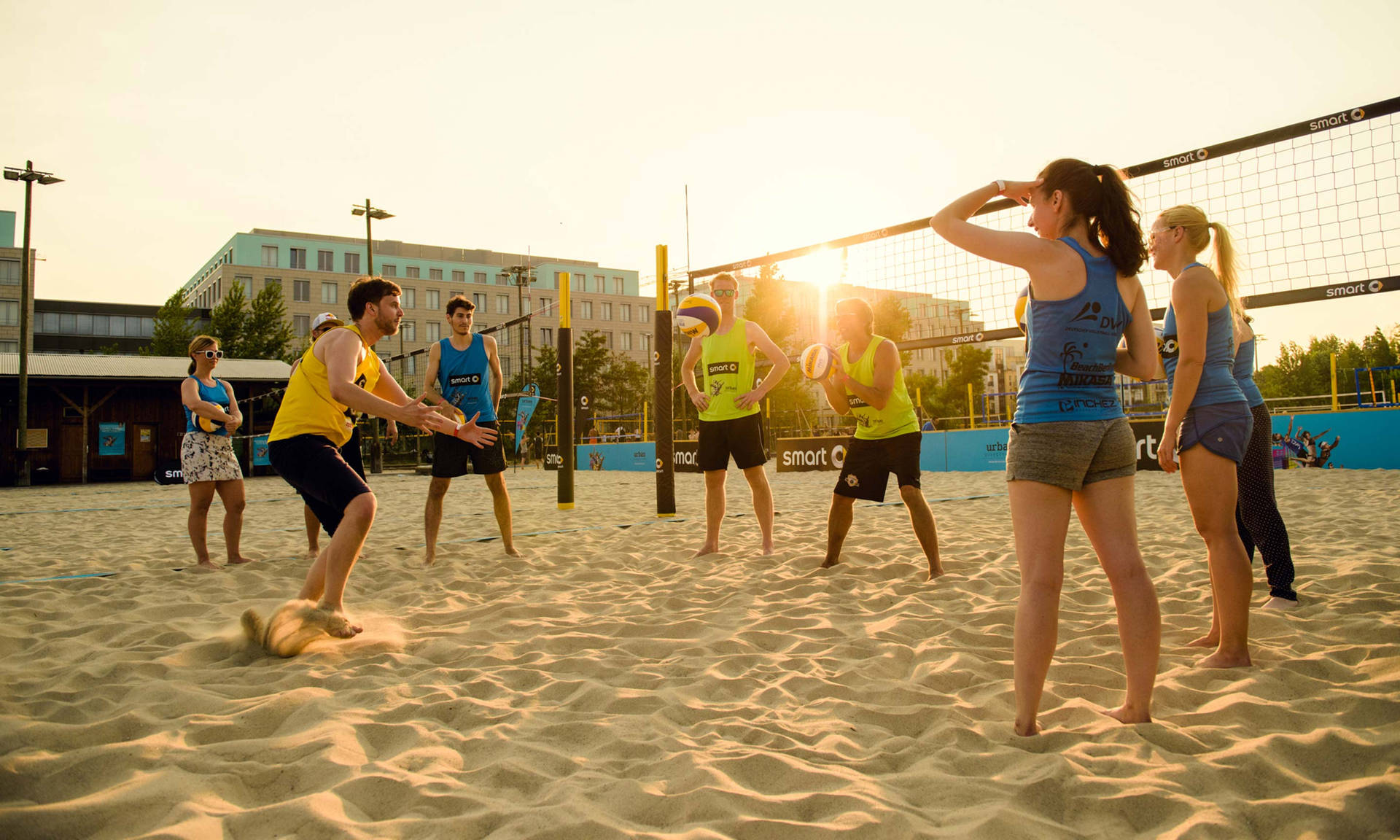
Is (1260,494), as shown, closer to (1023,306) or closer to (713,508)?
(1023,306)

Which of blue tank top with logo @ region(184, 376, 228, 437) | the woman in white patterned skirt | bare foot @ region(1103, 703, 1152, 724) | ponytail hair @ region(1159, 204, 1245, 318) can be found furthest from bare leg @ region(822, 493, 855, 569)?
blue tank top with logo @ region(184, 376, 228, 437)

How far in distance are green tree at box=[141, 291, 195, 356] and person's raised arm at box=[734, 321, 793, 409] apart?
3266 cm

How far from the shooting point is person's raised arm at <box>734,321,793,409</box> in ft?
16.3

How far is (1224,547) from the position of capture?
2.48m

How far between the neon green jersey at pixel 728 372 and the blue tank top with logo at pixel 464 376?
4.99 ft

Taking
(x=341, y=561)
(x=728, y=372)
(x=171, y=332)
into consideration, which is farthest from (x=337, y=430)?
(x=171, y=332)

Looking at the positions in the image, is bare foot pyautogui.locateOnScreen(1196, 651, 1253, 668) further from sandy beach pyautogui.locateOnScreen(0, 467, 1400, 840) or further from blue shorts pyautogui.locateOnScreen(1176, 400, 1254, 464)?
blue shorts pyautogui.locateOnScreen(1176, 400, 1254, 464)

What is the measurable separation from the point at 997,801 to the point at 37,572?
572 cm

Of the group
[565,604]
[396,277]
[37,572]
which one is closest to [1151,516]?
[565,604]

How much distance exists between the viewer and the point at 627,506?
29.2ft

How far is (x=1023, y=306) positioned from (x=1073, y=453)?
26.9 inches

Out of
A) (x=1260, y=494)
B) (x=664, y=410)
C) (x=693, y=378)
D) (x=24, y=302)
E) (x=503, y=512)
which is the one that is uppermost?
(x=24, y=302)

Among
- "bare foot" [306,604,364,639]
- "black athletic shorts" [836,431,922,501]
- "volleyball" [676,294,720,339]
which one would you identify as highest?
"volleyball" [676,294,720,339]

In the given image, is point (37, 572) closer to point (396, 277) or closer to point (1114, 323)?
point (1114, 323)
